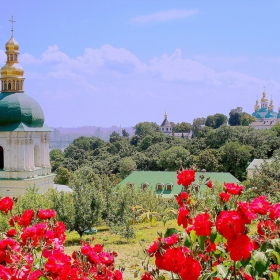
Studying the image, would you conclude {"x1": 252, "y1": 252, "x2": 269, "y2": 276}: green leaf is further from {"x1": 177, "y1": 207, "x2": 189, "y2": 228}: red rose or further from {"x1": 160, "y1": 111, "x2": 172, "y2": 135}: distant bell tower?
{"x1": 160, "y1": 111, "x2": 172, "y2": 135}: distant bell tower

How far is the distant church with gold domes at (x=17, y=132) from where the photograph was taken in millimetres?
23094

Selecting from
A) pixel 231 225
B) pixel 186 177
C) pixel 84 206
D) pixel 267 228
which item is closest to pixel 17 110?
pixel 84 206

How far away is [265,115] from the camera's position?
97.6 meters

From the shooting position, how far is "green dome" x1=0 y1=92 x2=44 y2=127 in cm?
2316

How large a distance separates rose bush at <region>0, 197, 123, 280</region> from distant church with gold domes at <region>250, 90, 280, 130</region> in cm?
8757

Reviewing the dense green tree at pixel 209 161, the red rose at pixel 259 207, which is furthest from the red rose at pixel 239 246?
the dense green tree at pixel 209 161

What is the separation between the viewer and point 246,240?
8.89ft

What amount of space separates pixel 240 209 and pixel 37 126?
22419 mm

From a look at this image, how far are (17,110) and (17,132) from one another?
1.22 m

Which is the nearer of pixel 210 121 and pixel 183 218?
pixel 183 218

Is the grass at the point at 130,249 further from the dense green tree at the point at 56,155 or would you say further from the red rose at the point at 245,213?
the dense green tree at the point at 56,155

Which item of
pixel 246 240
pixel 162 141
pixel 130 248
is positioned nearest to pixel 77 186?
pixel 130 248

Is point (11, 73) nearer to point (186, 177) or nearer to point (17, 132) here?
point (17, 132)

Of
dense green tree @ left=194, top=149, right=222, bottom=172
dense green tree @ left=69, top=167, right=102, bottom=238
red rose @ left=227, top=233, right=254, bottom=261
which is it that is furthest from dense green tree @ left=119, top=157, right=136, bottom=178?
red rose @ left=227, top=233, right=254, bottom=261
